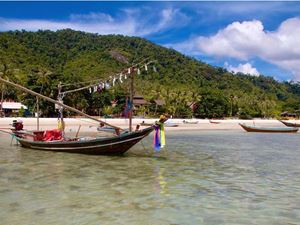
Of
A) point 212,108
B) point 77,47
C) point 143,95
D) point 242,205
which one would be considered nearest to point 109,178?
point 242,205

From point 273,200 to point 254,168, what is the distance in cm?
672

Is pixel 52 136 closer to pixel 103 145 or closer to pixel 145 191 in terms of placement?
pixel 103 145

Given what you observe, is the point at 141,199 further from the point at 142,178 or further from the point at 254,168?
the point at 254,168

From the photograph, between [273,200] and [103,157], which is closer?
[273,200]

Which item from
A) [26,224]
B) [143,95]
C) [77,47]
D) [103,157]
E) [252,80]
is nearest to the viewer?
[26,224]

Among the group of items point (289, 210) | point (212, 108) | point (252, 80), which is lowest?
point (289, 210)

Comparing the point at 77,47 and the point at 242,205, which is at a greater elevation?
the point at 77,47

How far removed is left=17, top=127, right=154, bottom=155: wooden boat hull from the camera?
60.1 feet

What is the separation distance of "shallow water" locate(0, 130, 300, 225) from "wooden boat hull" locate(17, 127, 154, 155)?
0.63m

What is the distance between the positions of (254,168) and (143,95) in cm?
7710

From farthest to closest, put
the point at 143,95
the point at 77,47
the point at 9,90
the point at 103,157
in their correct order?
the point at 77,47 → the point at 143,95 → the point at 9,90 → the point at 103,157

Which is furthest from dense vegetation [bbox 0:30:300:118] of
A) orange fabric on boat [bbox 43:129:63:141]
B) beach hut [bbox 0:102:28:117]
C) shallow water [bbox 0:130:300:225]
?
shallow water [bbox 0:130:300:225]

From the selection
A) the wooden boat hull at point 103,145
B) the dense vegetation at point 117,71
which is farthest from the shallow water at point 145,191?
the dense vegetation at point 117,71

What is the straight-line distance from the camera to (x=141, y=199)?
34.0 ft
